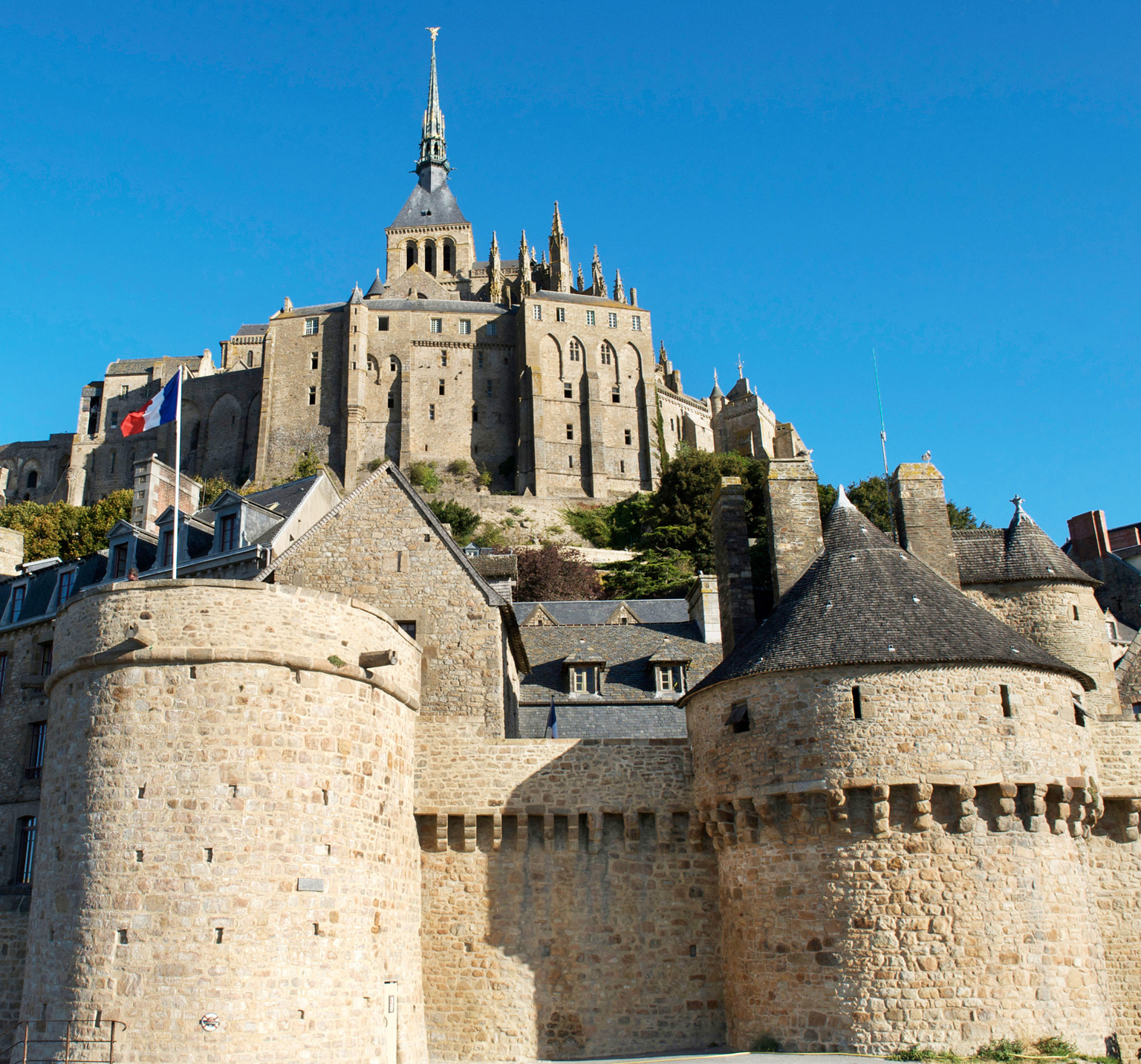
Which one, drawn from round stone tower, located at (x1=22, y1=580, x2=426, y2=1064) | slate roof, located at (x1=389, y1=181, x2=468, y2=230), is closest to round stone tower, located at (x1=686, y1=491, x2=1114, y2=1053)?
round stone tower, located at (x1=22, y1=580, x2=426, y2=1064)

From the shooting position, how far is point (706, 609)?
33.8 metres

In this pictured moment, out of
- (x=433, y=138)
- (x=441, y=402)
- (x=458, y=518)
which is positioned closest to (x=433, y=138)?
(x=433, y=138)

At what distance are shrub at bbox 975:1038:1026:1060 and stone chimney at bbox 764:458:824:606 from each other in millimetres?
8968

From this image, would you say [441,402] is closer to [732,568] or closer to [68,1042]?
[732,568]

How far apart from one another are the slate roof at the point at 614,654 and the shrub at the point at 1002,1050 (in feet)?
44.9

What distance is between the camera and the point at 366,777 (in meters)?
18.6

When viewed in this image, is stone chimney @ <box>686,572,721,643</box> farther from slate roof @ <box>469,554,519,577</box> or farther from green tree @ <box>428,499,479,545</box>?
green tree @ <box>428,499,479,545</box>

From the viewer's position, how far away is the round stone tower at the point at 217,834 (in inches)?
615

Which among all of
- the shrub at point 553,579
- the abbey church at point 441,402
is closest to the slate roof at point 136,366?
the abbey church at point 441,402

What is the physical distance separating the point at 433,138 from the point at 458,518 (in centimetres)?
8202

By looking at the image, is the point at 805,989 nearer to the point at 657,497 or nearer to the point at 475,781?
the point at 475,781

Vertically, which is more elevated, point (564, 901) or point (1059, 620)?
point (1059, 620)

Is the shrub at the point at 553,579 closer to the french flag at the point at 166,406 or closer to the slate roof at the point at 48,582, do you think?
the slate roof at the point at 48,582

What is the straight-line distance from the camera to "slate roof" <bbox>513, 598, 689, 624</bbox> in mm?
35719
